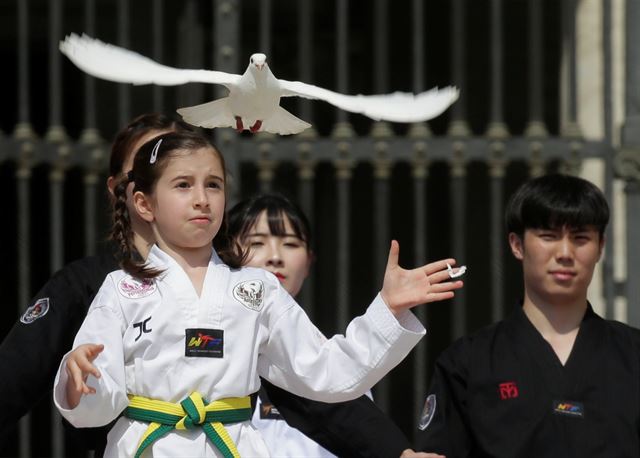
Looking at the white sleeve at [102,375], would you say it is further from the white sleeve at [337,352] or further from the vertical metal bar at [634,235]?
the vertical metal bar at [634,235]

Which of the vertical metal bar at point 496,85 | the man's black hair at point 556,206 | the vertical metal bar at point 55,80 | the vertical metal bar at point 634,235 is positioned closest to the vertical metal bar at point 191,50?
the vertical metal bar at point 55,80

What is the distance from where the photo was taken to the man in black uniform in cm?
309

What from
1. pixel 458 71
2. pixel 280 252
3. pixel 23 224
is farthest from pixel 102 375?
pixel 458 71

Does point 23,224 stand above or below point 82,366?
above

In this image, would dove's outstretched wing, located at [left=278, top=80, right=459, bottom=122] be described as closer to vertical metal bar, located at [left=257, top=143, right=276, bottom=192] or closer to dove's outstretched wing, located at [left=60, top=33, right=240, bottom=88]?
dove's outstretched wing, located at [left=60, top=33, right=240, bottom=88]

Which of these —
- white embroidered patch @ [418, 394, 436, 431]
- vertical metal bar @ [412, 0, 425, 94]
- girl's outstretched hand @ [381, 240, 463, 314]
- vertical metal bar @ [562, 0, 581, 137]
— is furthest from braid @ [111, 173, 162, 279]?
vertical metal bar @ [562, 0, 581, 137]

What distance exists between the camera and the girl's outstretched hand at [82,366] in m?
2.34

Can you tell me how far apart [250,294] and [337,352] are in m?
0.21

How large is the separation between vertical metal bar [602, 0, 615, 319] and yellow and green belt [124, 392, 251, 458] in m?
2.14

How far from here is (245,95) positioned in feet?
8.57

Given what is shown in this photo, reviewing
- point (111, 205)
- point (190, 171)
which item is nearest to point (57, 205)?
point (111, 205)

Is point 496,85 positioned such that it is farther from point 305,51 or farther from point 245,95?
point 245,95

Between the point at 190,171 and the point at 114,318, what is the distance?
1.03ft

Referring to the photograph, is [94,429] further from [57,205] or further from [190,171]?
[57,205]
